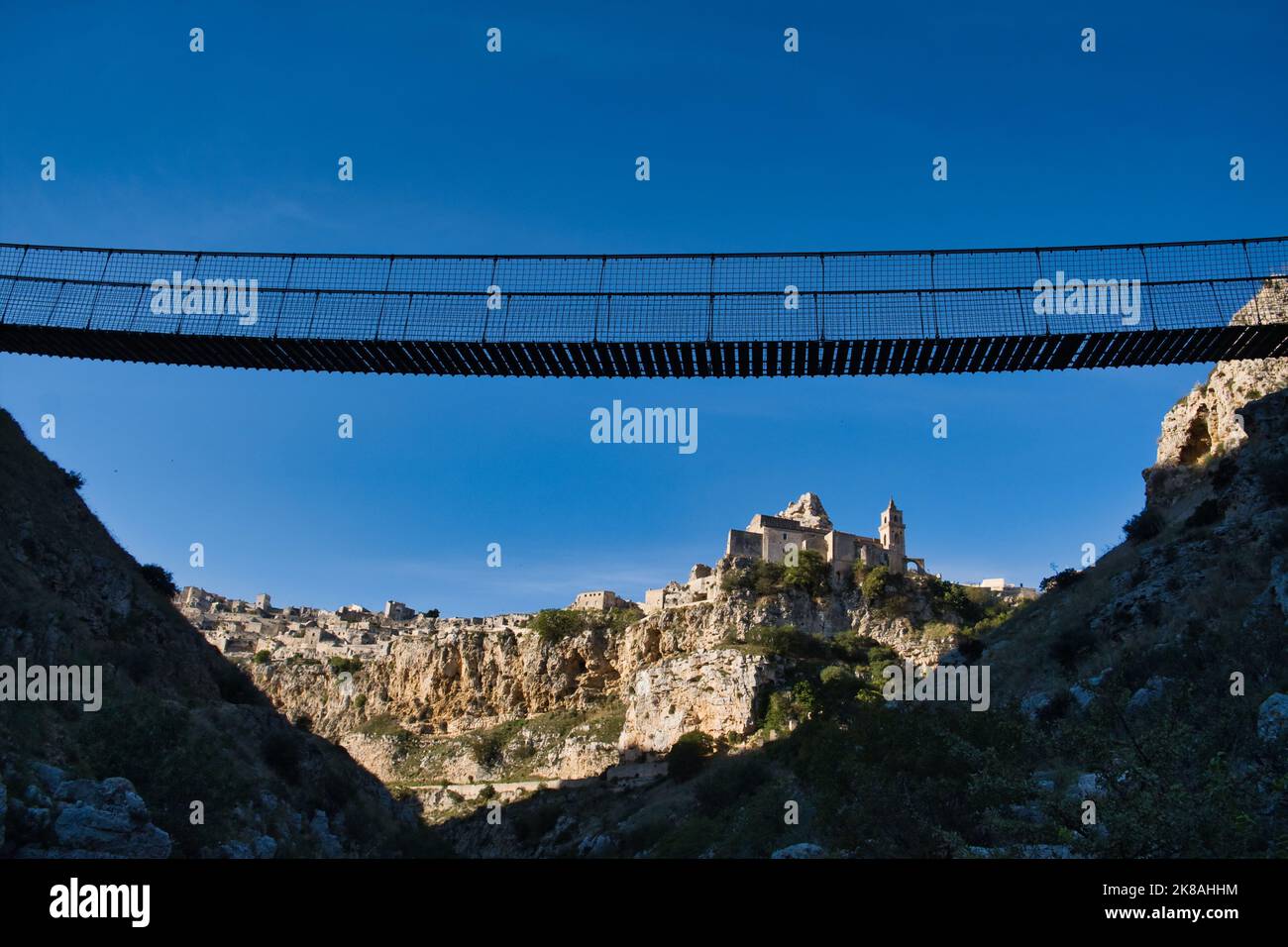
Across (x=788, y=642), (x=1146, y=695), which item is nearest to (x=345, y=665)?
(x=788, y=642)

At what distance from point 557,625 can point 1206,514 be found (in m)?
46.3

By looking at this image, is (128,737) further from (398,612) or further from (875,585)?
(398,612)

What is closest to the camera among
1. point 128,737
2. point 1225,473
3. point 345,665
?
point 128,737

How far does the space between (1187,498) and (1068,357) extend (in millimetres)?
13876

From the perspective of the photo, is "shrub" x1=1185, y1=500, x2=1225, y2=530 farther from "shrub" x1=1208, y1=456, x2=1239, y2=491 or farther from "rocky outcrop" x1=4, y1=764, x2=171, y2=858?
"rocky outcrop" x1=4, y1=764, x2=171, y2=858

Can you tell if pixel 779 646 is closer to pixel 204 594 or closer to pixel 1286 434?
pixel 1286 434

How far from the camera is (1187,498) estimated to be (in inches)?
1101

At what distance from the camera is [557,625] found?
65.6m

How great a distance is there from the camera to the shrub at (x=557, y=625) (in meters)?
65.2

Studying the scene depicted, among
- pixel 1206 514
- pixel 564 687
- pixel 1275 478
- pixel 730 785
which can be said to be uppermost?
pixel 1275 478

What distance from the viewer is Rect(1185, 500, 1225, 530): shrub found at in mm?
24000

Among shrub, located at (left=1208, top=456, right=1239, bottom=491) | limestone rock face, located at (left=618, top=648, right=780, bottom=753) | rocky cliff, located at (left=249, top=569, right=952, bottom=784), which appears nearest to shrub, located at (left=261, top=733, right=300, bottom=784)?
shrub, located at (left=1208, top=456, right=1239, bottom=491)
